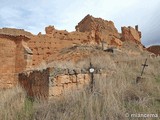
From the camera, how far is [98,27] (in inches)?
1208

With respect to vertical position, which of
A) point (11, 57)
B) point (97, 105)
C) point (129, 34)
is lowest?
point (97, 105)

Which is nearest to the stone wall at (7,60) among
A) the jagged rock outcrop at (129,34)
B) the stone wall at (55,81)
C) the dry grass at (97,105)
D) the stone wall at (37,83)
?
the stone wall at (37,83)

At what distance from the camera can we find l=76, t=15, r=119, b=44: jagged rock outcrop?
29.4 meters

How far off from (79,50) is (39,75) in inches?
537

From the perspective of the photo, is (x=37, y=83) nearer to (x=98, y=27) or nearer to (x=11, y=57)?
(x=11, y=57)

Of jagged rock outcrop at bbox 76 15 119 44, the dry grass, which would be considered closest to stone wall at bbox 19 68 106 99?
Result: the dry grass

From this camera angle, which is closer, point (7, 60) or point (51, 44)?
point (7, 60)

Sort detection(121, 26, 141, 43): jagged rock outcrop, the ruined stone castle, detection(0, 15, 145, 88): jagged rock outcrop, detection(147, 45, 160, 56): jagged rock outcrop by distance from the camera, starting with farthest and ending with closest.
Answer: detection(147, 45, 160, 56): jagged rock outcrop < detection(121, 26, 141, 43): jagged rock outcrop < detection(0, 15, 145, 88): jagged rock outcrop < the ruined stone castle

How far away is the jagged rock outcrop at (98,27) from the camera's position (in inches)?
1157

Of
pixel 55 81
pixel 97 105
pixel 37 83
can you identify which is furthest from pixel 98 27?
pixel 97 105

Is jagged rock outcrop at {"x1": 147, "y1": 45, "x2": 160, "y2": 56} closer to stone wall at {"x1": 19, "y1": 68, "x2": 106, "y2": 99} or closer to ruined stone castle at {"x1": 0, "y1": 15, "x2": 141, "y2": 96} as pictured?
ruined stone castle at {"x1": 0, "y1": 15, "x2": 141, "y2": 96}

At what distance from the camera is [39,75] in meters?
6.86

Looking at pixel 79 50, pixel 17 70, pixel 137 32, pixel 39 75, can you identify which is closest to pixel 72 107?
pixel 39 75

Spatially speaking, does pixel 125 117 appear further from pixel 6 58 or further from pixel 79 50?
pixel 79 50
